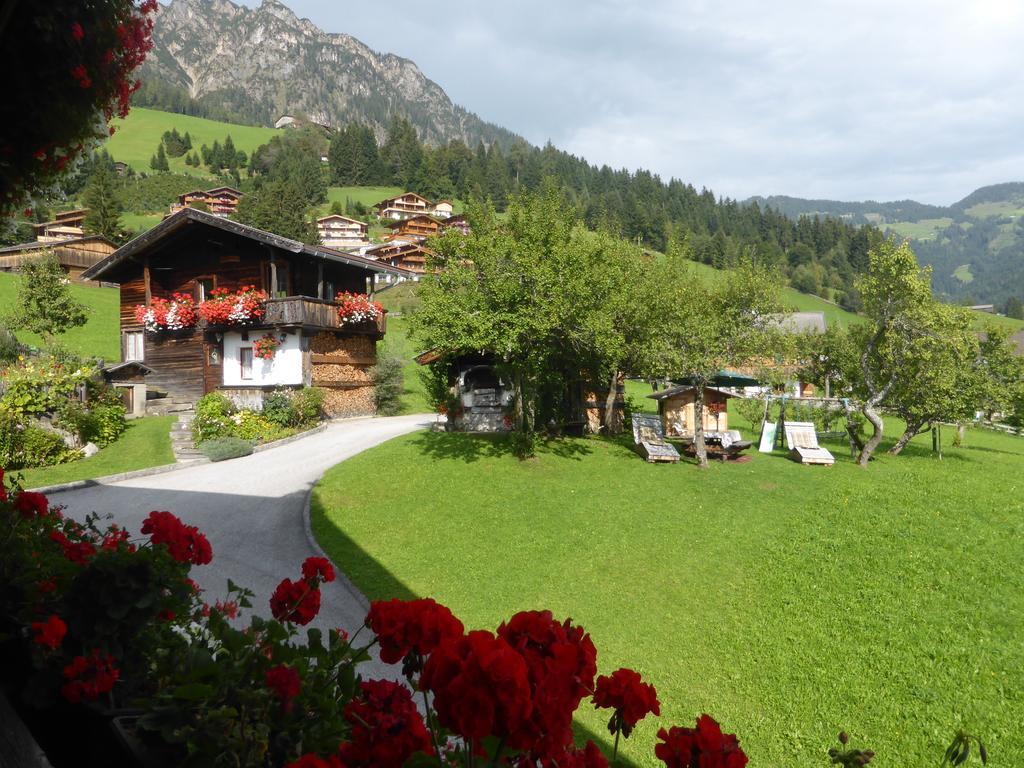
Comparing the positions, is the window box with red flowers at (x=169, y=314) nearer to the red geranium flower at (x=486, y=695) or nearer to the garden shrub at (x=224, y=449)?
the garden shrub at (x=224, y=449)

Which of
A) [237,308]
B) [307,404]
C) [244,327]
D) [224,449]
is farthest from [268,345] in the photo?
[224,449]

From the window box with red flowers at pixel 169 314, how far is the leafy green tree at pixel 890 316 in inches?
969

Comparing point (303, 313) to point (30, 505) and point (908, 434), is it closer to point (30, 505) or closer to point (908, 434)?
point (30, 505)

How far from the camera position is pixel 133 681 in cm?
221

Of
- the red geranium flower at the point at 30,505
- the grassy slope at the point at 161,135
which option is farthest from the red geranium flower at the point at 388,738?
the grassy slope at the point at 161,135

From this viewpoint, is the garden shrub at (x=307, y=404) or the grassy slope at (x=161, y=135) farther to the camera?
the grassy slope at (x=161, y=135)

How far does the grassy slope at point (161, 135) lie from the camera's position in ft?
370

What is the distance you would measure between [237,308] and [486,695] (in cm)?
2357

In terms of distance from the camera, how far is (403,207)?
106 m

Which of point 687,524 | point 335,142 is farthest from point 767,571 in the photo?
point 335,142

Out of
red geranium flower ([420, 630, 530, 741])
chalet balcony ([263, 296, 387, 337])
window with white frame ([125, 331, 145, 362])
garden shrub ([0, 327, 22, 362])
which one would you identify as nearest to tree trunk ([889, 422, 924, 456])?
chalet balcony ([263, 296, 387, 337])

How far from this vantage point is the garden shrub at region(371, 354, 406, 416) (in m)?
27.5

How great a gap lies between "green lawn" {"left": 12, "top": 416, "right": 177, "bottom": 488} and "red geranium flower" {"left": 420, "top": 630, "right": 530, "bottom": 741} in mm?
15096

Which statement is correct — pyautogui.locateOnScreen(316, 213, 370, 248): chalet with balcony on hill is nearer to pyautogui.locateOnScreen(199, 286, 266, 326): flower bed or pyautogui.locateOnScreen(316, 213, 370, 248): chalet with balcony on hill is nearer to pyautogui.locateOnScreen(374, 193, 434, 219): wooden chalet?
pyautogui.locateOnScreen(374, 193, 434, 219): wooden chalet
